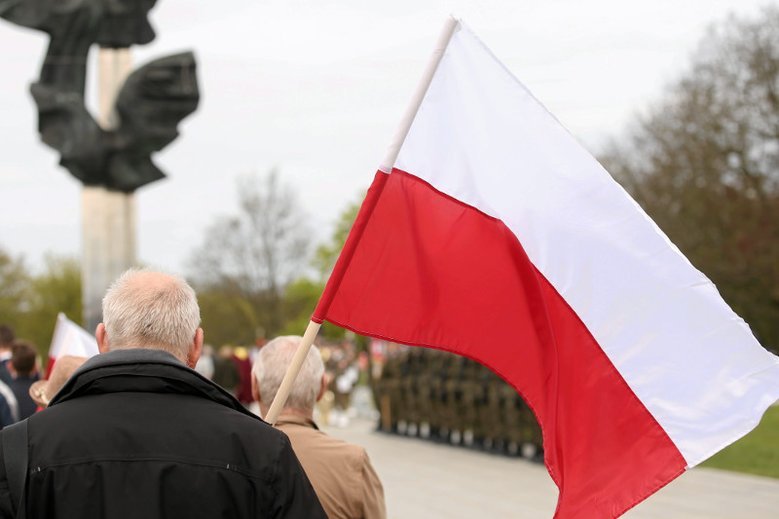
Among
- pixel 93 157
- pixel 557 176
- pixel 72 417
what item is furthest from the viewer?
pixel 93 157

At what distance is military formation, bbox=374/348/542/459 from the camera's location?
1639cm

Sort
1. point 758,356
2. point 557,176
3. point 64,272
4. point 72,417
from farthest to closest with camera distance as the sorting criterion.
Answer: point 64,272
point 557,176
point 758,356
point 72,417

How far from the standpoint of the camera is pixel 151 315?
2.70 meters

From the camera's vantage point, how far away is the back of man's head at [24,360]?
8.55m

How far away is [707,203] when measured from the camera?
34594 millimetres

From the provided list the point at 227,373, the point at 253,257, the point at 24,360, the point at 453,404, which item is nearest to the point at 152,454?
the point at 24,360

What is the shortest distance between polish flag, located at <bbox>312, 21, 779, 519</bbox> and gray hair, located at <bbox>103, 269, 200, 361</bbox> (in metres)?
0.96

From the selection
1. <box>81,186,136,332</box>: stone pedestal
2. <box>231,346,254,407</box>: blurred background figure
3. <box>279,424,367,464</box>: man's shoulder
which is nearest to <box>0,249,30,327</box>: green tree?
<box>231,346,254,407</box>: blurred background figure

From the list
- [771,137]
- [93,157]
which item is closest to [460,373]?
[93,157]

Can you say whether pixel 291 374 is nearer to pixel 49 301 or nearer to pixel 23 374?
pixel 23 374

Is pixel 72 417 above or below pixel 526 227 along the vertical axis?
below

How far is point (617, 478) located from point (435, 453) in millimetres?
14434

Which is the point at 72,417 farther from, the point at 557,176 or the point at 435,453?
the point at 435,453

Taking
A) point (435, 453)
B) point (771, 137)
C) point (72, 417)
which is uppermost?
point (771, 137)
